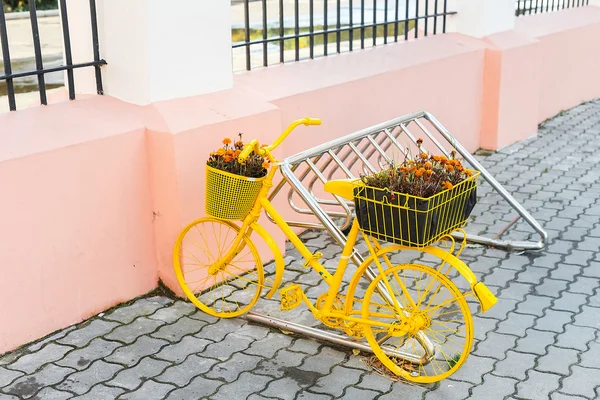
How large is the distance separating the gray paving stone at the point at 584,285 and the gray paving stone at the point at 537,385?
1.06m

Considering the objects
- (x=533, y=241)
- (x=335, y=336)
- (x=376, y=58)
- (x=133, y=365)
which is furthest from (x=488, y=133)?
(x=133, y=365)

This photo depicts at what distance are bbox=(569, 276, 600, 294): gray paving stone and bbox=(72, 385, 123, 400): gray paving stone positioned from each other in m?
2.61

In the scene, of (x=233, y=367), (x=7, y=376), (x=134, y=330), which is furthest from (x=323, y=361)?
(x=7, y=376)

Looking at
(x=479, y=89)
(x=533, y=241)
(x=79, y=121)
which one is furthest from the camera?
(x=479, y=89)

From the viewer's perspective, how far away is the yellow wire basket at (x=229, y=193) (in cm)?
388

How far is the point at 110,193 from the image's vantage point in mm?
4238

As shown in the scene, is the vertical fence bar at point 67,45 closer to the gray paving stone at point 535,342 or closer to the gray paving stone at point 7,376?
the gray paving stone at point 7,376

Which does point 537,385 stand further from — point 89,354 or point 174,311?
point 89,354

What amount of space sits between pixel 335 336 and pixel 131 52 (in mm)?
1861

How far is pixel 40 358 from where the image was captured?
3.89 metres

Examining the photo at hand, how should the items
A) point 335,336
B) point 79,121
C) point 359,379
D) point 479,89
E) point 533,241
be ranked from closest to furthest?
point 359,379 < point 335,336 < point 79,121 < point 533,241 < point 479,89

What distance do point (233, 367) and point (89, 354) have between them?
0.71 meters

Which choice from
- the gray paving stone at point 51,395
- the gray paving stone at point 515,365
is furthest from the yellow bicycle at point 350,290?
the gray paving stone at point 51,395

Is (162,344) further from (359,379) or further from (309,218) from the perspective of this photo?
(309,218)
